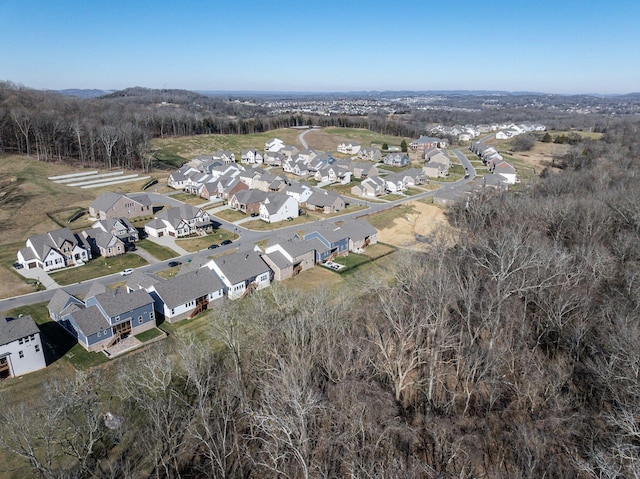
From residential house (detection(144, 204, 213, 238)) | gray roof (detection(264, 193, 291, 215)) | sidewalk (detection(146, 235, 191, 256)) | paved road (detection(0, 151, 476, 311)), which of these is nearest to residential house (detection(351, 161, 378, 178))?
paved road (detection(0, 151, 476, 311))

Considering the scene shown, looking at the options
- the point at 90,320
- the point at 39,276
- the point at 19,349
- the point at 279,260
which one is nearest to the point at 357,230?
the point at 279,260

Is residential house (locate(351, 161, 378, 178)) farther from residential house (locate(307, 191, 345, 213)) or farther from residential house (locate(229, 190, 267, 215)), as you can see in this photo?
residential house (locate(229, 190, 267, 215))

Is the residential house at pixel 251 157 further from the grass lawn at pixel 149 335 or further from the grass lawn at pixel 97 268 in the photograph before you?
the grass lawn at pixel 149 335

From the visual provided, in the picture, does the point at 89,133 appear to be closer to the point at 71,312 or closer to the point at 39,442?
the point at 71,312

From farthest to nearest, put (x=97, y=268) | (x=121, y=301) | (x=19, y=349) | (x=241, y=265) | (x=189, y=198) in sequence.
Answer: (x=189, y=198)
(x=97, y=268)
(x=241, y=265)
(x=121, y=301)
(x=19, y=349)

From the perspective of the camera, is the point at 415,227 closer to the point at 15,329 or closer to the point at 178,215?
the point at 178,215

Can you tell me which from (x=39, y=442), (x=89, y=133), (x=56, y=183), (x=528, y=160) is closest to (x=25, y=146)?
(x=89, y=133)
